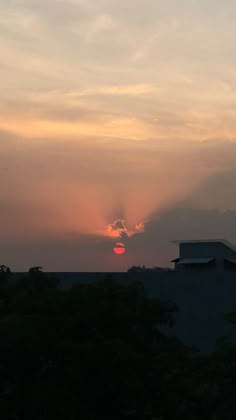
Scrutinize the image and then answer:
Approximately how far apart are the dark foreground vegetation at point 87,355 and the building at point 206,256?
3301 cm

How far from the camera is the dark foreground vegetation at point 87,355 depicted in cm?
1656

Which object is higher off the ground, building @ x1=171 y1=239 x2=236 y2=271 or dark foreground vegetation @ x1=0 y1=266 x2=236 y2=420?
building @ x1=171 y1=239 x2=236 y2=271

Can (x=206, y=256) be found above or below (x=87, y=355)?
above

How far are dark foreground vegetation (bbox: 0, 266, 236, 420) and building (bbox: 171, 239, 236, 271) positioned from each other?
3301 cm

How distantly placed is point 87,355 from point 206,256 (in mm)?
37943

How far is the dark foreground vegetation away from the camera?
54.3 feet

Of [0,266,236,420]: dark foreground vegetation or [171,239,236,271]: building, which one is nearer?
[0,266,236,420]: dark foreground vegetation

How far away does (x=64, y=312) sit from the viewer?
17969 mm

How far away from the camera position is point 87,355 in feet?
56.4

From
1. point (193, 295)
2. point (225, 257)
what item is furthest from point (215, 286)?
point (225, 257)

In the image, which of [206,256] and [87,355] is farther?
[206,256]

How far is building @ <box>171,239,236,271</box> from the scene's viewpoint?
5350 centimetres

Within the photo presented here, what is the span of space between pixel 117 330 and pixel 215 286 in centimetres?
2028

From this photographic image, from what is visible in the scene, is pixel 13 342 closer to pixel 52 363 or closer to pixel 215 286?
pixel 52 363
